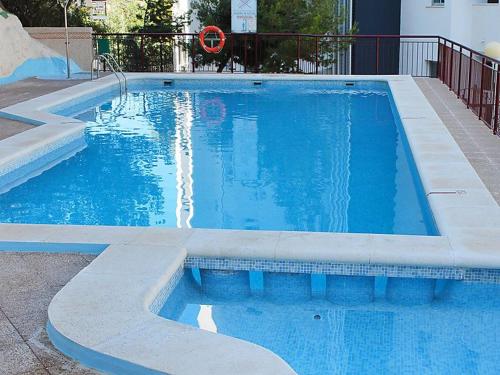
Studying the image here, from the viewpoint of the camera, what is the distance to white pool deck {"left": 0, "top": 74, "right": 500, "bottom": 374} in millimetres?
3428

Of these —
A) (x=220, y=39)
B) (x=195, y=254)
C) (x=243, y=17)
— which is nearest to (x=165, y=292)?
(x=195, y=254)

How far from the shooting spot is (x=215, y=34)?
17203mm

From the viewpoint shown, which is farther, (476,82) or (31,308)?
(476,82)

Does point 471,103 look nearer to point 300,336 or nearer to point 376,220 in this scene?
point 376,220

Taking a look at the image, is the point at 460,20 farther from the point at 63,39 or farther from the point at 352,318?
the point at 352,318

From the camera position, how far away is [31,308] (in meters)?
4.11

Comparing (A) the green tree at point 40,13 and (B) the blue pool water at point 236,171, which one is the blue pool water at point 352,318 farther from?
(A) the green tree at point 40,13

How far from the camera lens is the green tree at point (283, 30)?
17406 mm

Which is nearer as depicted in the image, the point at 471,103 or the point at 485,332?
the point at 485,332

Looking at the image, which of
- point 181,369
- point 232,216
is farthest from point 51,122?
point 181,369

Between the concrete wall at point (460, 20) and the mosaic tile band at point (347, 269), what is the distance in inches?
654

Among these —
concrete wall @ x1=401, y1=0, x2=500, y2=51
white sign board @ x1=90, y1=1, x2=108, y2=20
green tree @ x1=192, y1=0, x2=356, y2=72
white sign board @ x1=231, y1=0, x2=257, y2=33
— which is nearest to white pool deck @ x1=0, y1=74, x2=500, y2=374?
white sign board @ x1=231, y1=0, x2=257, y2=33

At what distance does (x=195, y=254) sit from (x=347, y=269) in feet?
3.19

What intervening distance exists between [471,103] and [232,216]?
223 inches
